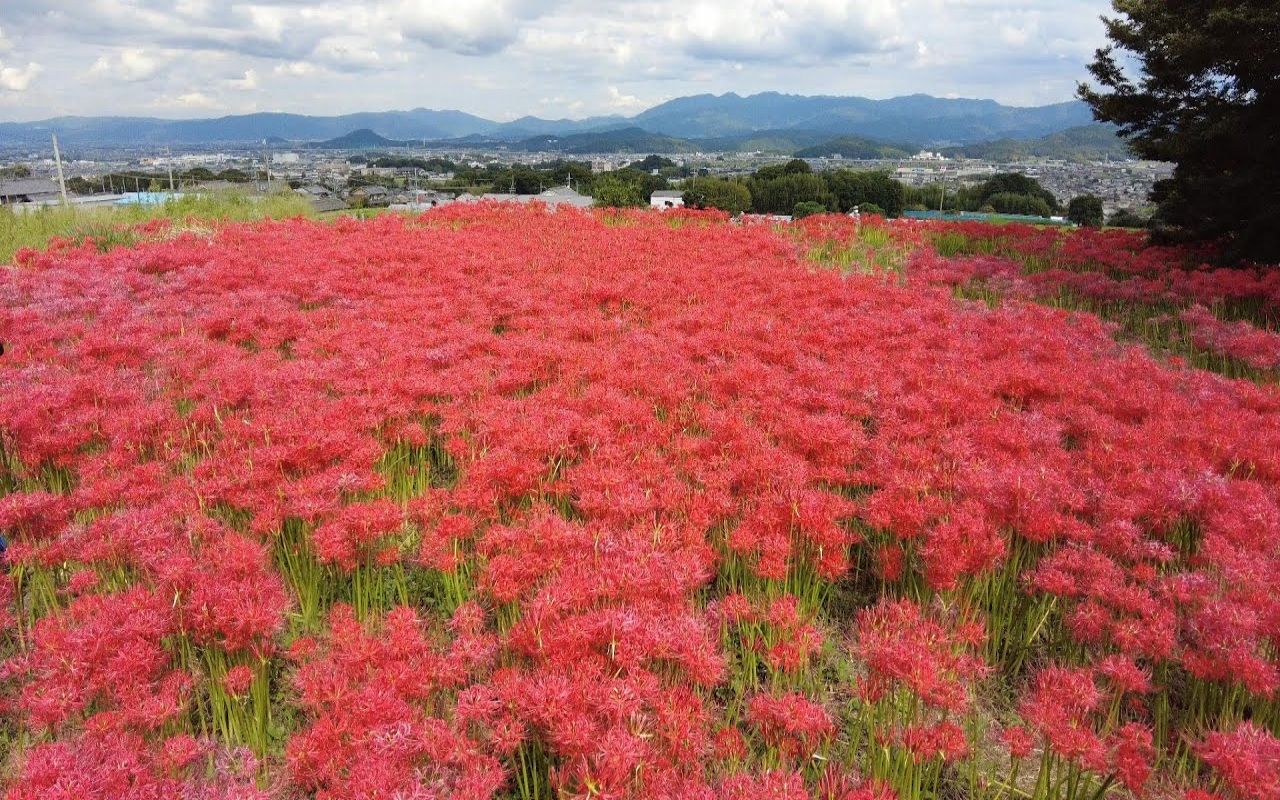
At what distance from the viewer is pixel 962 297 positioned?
31.2ft

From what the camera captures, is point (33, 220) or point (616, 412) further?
point (33, 220)

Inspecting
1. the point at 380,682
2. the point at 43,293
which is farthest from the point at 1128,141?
the point at 43,293

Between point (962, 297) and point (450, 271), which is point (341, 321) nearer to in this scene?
point (450, 271)

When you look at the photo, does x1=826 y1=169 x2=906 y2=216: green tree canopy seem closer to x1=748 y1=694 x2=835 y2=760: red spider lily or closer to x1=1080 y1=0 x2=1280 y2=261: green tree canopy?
x1=1080 y1=0 x2=1280 y2=261: green tree canopy

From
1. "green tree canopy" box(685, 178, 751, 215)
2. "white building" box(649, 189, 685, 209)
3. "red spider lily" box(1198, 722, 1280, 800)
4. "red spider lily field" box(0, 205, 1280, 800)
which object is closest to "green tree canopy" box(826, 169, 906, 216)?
"green tree canopy" box(685, 178, 751, 215)

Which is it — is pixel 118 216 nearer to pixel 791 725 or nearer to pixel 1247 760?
pixel 791 725

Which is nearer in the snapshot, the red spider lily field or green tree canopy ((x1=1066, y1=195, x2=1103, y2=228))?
the red spider lily field

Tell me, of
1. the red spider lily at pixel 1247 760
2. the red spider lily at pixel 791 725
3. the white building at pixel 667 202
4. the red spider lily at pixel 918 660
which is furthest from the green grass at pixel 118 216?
the red spider lily at pixel 1247 760

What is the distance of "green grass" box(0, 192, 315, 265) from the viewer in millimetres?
12734

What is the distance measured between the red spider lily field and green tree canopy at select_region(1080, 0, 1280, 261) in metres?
3.77

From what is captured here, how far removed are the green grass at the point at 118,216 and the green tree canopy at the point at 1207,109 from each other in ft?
57.7

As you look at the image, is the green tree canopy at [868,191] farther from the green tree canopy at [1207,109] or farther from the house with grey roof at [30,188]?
the house with grey roof at [30,188]

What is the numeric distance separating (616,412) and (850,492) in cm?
175

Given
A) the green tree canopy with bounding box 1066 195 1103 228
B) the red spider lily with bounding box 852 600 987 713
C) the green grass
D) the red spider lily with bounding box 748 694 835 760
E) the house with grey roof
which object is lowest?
the red spider lily with bounding box 748 694 835 760
